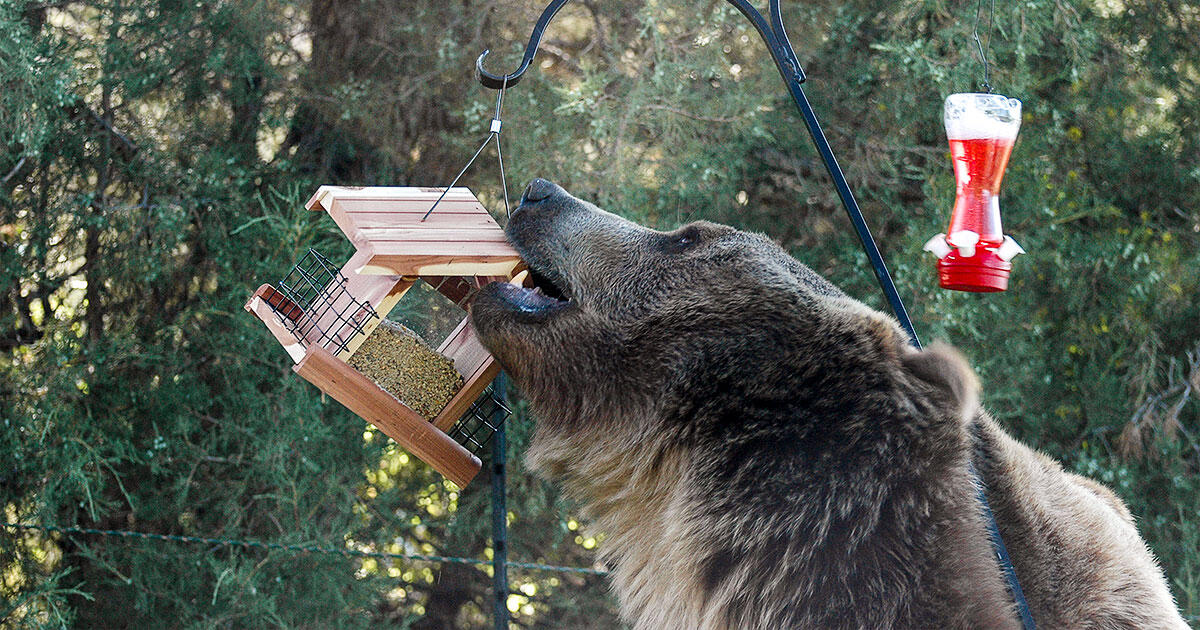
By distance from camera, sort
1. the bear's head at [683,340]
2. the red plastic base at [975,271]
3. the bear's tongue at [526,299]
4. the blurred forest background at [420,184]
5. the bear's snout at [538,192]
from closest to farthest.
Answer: the bear's head at [683,340] < the bear's tongue at [526,299] < the bear's snout at [538,192] < the red plastic base at [975,271] < the blurred forest background at [420,184]

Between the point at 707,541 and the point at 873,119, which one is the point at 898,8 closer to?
the point at 873,119

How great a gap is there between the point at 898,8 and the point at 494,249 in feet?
10.1

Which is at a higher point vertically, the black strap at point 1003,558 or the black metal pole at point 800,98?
the black metal pole at point 800,98

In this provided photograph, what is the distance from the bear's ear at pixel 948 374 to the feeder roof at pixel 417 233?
2.26 feet

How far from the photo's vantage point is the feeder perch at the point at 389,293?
1702mm

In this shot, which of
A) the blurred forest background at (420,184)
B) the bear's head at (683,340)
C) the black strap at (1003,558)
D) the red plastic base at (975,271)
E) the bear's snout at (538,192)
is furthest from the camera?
the blurred forest background at (420,184)

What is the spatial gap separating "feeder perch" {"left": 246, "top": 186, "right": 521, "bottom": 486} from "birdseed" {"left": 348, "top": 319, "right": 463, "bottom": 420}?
3 cm

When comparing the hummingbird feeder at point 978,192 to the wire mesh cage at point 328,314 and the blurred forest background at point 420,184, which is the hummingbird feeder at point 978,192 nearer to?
the wire mesh cage at point 328,314

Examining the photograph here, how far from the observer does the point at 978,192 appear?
7.39ft

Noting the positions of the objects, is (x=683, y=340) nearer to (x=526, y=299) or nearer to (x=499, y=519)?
(x=526, y=299)

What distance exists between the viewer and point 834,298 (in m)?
1.79

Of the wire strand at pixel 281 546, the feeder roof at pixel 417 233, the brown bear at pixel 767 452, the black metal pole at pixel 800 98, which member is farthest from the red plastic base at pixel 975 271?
the wire strand at pixel 281 546

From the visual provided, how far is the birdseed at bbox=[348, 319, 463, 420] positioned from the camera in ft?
6.49

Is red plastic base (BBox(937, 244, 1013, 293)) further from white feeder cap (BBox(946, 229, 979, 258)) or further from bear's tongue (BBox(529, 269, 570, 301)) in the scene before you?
bear's tongue (BBox(529, 269, 570, 301))
